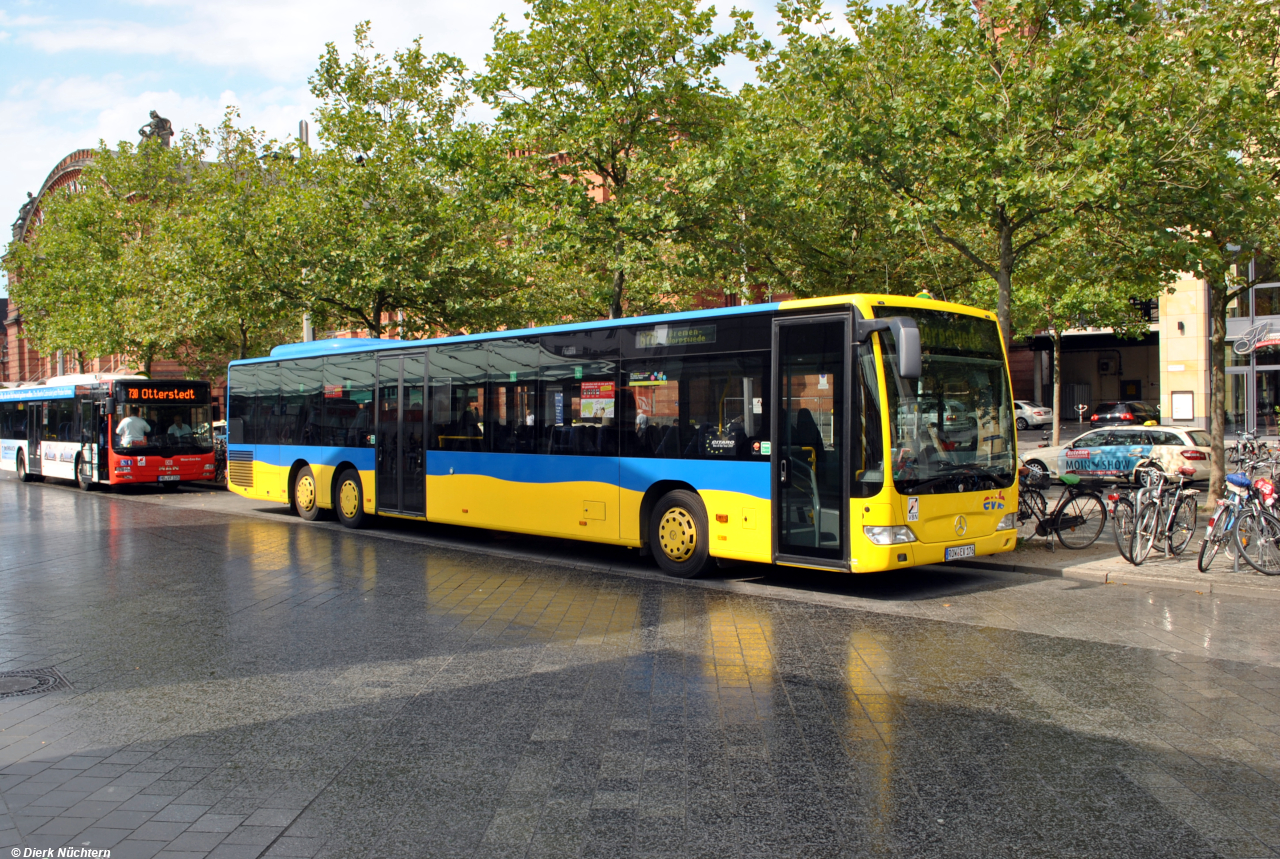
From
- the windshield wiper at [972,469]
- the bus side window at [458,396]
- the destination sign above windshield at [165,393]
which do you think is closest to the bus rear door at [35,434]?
the destination sign above windshield at [165,393]

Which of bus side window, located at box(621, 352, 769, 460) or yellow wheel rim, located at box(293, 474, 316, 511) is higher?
bus side window, located at box(621, 352, 769, 460)

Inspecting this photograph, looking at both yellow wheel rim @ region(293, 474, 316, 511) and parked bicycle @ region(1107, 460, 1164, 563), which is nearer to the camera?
parked bicycle @ region(1107, 460, 1164, 563)

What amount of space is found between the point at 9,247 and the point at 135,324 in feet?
67.4

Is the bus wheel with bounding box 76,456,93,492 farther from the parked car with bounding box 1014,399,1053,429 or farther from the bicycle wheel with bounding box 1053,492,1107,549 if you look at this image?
the parked car with bounding box 1014,399,1053,429

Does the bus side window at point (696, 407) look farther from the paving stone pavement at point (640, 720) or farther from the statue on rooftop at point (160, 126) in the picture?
the statue on rooftop at point (160, 126)

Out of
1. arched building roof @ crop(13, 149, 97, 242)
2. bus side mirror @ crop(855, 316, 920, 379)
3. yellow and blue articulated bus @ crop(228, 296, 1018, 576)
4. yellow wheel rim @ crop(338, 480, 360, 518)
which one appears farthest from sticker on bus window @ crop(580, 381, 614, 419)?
arched building roof @ crop(13, 149, 97, 242)

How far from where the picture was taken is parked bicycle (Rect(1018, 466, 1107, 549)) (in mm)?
12062

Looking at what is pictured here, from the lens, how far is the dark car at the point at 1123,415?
44250 millimetres

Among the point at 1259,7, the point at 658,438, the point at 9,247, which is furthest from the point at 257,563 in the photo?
the point at 9,247

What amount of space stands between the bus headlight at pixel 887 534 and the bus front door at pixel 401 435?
24.6ft

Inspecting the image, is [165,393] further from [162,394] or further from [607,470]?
[607,470]

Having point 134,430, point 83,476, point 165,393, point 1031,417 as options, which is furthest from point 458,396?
point 1031,417

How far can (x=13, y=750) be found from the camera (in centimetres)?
494

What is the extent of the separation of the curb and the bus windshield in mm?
1522
